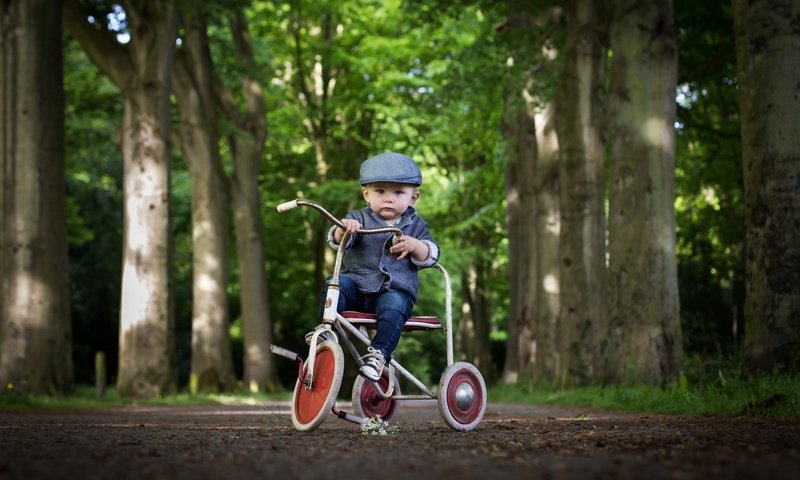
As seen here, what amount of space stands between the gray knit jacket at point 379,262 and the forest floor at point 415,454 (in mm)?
919

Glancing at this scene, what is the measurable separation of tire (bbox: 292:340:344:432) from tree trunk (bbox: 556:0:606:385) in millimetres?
11309

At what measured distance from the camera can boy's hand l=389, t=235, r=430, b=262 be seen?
7160 mm

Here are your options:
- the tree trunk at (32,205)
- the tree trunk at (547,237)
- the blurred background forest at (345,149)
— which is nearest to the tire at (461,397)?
the blurred background forest at (345,149)

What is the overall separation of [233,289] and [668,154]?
2647cm

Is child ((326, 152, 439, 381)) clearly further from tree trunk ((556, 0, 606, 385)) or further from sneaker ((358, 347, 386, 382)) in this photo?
tree trunk ((556, 0, 606, 385))

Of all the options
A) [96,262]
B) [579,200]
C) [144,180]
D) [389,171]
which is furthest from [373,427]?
[96,262]

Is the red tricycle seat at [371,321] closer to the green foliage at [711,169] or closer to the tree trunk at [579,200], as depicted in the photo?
the tree trunk at [579,200]

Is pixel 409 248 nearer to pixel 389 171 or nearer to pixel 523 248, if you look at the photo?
pixel 389 171

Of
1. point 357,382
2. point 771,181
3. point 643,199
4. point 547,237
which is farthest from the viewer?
point 547,237

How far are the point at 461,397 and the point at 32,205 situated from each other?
34.5 ft

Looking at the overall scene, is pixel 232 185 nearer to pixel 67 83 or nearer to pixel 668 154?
pixel 67 83

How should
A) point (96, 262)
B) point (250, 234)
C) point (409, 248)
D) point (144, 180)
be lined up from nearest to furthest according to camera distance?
point (409, 248), point (144, 180), point (250, 234), point (96, 262)

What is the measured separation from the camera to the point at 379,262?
7.34 meters

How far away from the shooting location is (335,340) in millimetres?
7074
